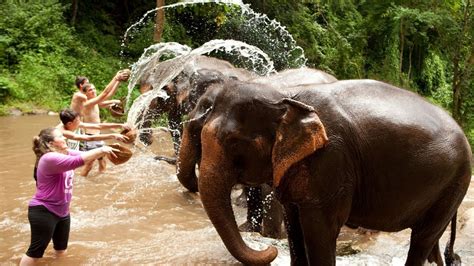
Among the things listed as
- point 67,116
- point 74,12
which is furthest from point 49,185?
point 74,12

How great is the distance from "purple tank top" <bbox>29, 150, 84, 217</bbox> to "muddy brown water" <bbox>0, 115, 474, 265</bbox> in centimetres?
55

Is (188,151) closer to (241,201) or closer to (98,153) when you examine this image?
(98,153)

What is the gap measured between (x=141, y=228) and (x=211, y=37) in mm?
15003

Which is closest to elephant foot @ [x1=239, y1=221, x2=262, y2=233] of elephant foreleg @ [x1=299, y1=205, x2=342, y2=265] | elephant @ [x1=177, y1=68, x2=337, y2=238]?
elephant @ [x1=177, y1=68, x2=337, y2=238]

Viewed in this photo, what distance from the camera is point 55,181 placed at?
431 centimetres

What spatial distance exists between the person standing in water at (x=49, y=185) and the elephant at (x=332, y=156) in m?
1.37

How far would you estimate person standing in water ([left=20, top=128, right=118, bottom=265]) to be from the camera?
13.5 ft

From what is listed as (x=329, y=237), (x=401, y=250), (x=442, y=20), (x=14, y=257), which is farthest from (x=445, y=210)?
(x=442, y=20)

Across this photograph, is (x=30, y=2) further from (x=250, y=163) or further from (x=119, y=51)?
(x=250, y=163)

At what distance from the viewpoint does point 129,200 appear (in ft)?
22.0

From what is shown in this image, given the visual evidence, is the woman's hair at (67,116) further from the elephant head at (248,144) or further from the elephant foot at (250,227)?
the elephant head at (248,144)

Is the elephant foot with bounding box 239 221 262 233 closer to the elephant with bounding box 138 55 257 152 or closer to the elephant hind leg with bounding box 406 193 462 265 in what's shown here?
the elephant with bounding box 138 55 257 152

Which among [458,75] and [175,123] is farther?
[458,75]

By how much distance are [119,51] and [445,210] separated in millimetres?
17582
